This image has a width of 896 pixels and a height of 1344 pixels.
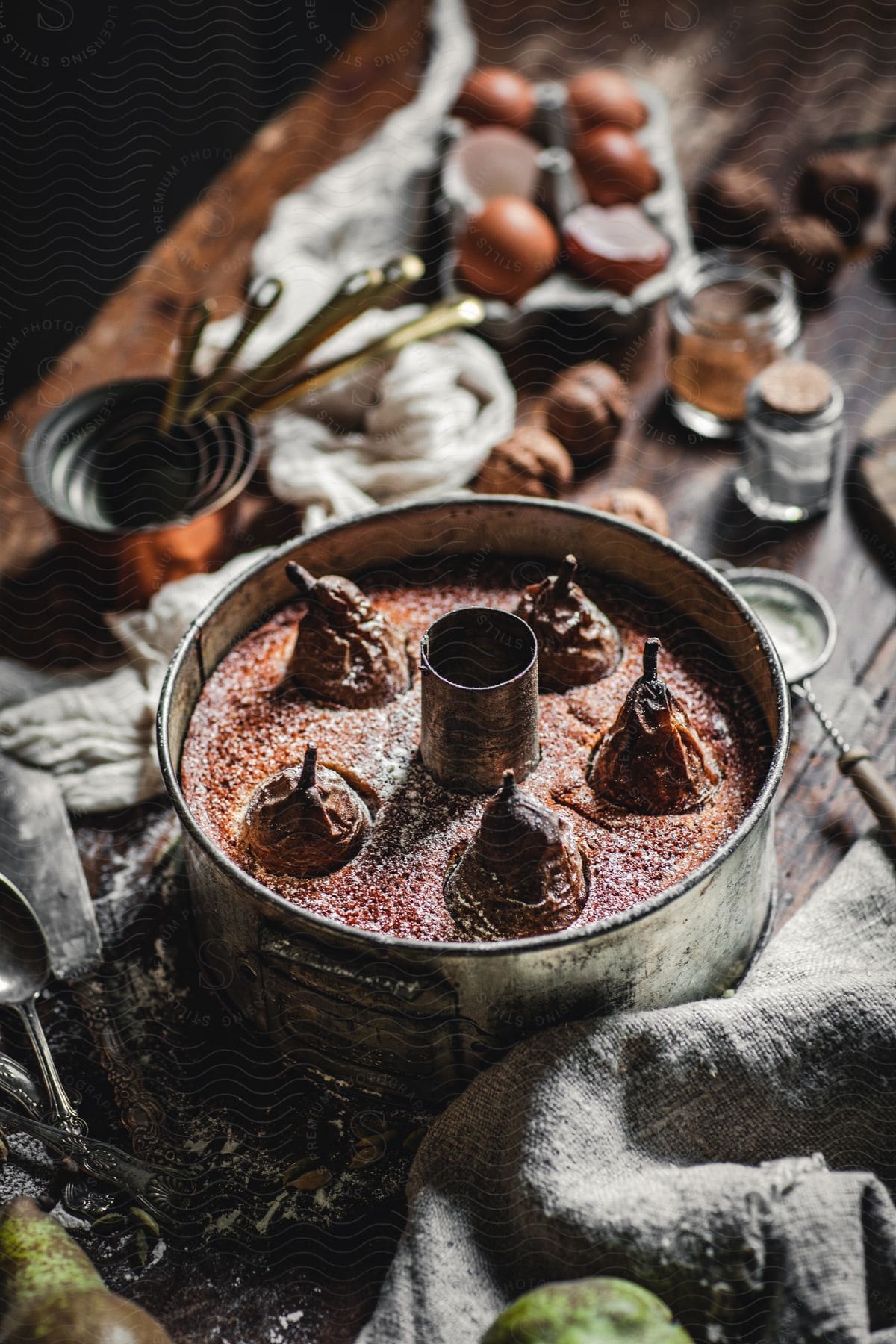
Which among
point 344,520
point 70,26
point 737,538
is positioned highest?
point 70,26

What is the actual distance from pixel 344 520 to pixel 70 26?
5.97ft

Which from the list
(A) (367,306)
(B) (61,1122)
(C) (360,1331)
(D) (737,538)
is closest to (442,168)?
(A) (367,306)

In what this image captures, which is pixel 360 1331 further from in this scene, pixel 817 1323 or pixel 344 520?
pixel 344 520

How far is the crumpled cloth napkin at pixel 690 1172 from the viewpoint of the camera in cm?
146

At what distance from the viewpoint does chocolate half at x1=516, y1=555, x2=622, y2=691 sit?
6.39 feet

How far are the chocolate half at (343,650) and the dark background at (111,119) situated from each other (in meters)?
1.35

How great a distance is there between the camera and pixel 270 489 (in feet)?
8.60

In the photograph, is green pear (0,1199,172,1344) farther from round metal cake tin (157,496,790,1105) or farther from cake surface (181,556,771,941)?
cake surface (181,556,771,941)

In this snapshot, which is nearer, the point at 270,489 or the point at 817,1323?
the point at 817,1323

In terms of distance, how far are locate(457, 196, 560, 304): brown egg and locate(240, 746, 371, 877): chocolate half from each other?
144cm

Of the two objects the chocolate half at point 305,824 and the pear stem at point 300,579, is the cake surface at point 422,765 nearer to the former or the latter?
the chocolate half at point 305,824

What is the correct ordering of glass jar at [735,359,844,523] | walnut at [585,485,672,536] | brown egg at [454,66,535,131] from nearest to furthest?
walnut at [585,485,672,536]
glass jar at [735,359,844,523]
brown egg at [454,66,535,131]

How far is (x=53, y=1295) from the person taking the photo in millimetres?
1419

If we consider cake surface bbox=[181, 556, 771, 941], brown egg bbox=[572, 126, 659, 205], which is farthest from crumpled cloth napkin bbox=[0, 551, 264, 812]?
brown egg bbox=[572, 126, 659, 205]
